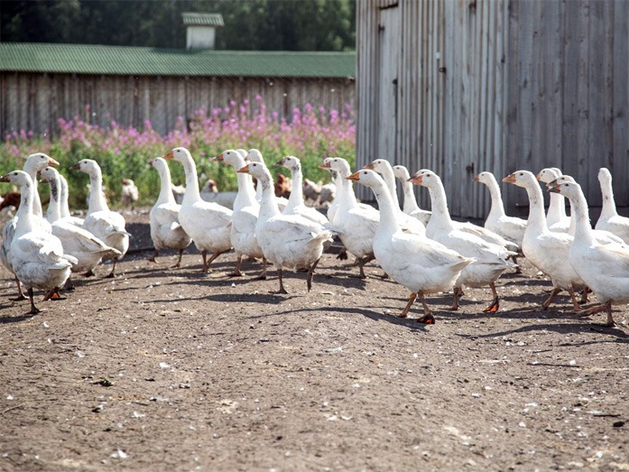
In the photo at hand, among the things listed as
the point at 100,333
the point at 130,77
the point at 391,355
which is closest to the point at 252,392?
the point at 391,355

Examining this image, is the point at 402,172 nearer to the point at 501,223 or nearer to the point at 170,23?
the point at 501,223

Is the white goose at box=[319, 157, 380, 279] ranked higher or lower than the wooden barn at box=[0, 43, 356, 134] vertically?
lower

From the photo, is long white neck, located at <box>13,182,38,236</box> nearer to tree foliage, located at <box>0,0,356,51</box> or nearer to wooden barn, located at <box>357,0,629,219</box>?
wooden barn, located at <box>357,0,629,219</box>

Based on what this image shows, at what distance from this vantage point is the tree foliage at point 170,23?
47.5 metres

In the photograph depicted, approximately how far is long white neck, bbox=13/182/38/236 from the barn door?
25.2ft

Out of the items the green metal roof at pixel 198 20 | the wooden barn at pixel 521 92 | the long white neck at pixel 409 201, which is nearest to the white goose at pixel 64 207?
the long white neck at pixel 409 201

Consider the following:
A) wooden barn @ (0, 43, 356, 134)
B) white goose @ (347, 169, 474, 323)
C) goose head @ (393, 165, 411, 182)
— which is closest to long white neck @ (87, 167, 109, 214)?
goose head @ (393, 165, 411, 182)

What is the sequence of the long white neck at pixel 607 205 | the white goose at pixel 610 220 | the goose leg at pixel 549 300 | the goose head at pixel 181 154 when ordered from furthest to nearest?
the goose head at pixel 181 154, the long white neck at pixel 607 205, the white goose at pixel 610 220, the goose leg at pixel 549 300

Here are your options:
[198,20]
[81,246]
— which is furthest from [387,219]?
[198,20]

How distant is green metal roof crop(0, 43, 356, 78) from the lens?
29203mm

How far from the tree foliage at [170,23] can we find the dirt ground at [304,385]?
3990 centimetres

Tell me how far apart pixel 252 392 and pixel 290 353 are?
3.12 feet

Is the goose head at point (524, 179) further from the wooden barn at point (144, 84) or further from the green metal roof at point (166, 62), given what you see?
the green metal roof at point (166, 62)

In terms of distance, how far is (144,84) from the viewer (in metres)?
29.9
